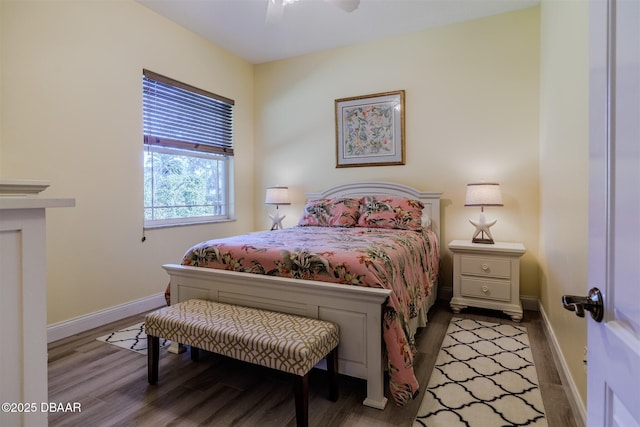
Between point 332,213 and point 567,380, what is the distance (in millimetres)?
2221

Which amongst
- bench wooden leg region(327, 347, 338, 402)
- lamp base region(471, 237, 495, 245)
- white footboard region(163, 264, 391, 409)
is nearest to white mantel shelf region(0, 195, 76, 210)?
white footboard region(163, 264, 391, 409)

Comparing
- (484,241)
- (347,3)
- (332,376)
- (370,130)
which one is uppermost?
(347,3)

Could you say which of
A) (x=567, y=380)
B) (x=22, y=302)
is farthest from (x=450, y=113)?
(x=22, y=302)

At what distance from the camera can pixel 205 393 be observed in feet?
5.90

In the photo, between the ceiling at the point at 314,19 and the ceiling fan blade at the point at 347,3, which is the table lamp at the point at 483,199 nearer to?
the ceiling at the point at 314,19

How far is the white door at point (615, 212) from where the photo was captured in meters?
0.53

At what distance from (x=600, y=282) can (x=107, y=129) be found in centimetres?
328

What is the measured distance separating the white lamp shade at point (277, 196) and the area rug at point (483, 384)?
2308 millimetres

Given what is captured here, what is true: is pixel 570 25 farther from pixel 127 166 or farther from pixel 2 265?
pixel 127 166

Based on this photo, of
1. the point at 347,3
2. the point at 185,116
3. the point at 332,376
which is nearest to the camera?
the point at 332,376

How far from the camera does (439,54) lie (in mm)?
3502

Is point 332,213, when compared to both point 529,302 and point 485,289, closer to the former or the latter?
point 485,289

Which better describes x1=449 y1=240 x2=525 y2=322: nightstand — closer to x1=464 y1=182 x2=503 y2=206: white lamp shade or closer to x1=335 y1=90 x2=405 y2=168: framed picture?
x1=464 y1=182 x2=503 y2=206: white lamp shade

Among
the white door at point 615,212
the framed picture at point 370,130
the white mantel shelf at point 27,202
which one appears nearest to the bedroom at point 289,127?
the framed picture at point 370,130
